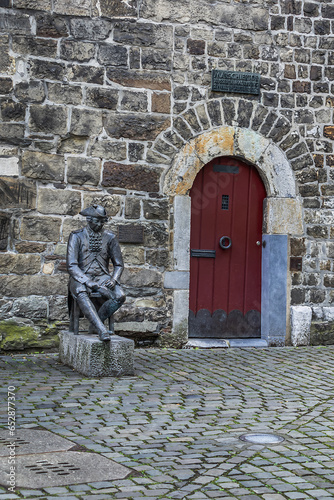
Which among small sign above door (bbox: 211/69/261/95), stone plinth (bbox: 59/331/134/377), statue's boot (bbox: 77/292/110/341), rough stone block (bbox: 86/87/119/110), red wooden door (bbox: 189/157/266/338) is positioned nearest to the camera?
stone plinth (bbox: 59/331/134/377)

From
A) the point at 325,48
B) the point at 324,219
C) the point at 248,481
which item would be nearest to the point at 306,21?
the point at 325,48

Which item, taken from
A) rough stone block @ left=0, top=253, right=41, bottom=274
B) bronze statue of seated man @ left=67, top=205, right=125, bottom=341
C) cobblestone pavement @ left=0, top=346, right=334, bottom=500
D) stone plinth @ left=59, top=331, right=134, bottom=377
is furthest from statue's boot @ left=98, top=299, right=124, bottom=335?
rough stone block @ left=0, top=253, right=41, bottom=274

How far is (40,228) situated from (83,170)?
31.8 inches

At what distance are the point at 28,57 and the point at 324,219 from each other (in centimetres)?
399

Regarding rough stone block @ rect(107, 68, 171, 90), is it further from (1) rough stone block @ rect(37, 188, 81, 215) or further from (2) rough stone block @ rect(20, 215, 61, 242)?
(2) rough stone block @ rect(20, 215, 61, 242)

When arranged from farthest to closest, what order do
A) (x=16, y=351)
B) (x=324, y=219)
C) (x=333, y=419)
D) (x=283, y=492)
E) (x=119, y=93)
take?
(x=324, y=219)
(x=119, y=93)
(x=16, y=351)
(x=333, y=419)
(x=283, y=492)

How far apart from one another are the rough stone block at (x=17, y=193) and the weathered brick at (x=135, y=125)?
1115 millimetres

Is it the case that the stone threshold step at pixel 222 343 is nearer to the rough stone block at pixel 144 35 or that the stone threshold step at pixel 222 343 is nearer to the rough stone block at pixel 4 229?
the rough stone block at pixel 4 229

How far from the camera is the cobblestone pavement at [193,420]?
3.64 meters

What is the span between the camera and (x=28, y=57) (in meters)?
7.78

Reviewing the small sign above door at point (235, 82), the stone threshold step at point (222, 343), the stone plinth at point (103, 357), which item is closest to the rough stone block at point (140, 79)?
the small sign above door at point (235, 82)

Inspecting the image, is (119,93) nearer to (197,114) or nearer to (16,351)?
(197,114)

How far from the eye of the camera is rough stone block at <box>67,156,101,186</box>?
792 centimetres

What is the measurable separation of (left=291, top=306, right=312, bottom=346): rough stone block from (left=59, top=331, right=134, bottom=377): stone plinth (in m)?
2.87
